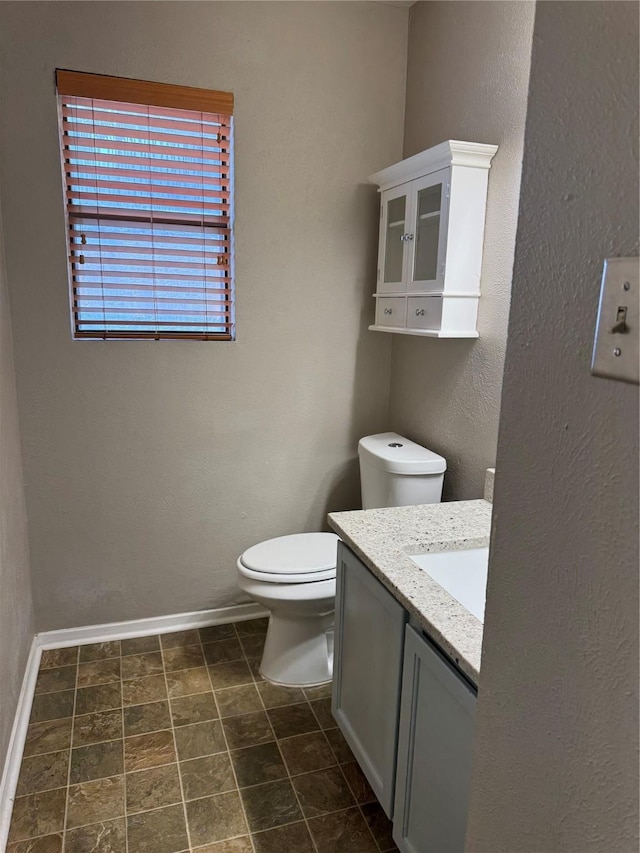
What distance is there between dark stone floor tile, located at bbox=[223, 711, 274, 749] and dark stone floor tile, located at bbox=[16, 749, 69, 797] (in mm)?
509

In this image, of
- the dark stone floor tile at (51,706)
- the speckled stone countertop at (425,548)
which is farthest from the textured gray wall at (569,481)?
the dark stone floor tile at (51,706)

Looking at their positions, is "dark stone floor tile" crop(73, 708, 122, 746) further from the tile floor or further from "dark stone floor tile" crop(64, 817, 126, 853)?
"dark stone floor tile" crop(64, 817, 126, 853)

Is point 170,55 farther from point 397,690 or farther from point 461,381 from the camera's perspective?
point 397,690

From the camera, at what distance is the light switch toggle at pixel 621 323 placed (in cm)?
55

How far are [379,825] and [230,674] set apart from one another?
0.84 metres

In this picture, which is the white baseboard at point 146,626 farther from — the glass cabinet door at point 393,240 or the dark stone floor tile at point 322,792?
the glass cabinet door at point 393,240

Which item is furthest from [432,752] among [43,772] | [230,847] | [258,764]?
[43,772]

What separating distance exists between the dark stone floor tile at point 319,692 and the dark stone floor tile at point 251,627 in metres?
0.43

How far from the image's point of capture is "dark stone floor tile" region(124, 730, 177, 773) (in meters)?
1.88

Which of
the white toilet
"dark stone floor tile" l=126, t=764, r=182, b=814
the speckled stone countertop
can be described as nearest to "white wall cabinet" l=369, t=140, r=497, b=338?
the white toilet

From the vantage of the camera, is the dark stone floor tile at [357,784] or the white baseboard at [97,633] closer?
the dark stone floor tile at [357,784]

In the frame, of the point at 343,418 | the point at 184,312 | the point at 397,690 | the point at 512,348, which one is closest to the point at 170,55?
the point at 184,312

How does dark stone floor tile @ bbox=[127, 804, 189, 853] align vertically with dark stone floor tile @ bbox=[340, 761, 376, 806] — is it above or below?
below

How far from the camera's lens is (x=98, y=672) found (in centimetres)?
232
